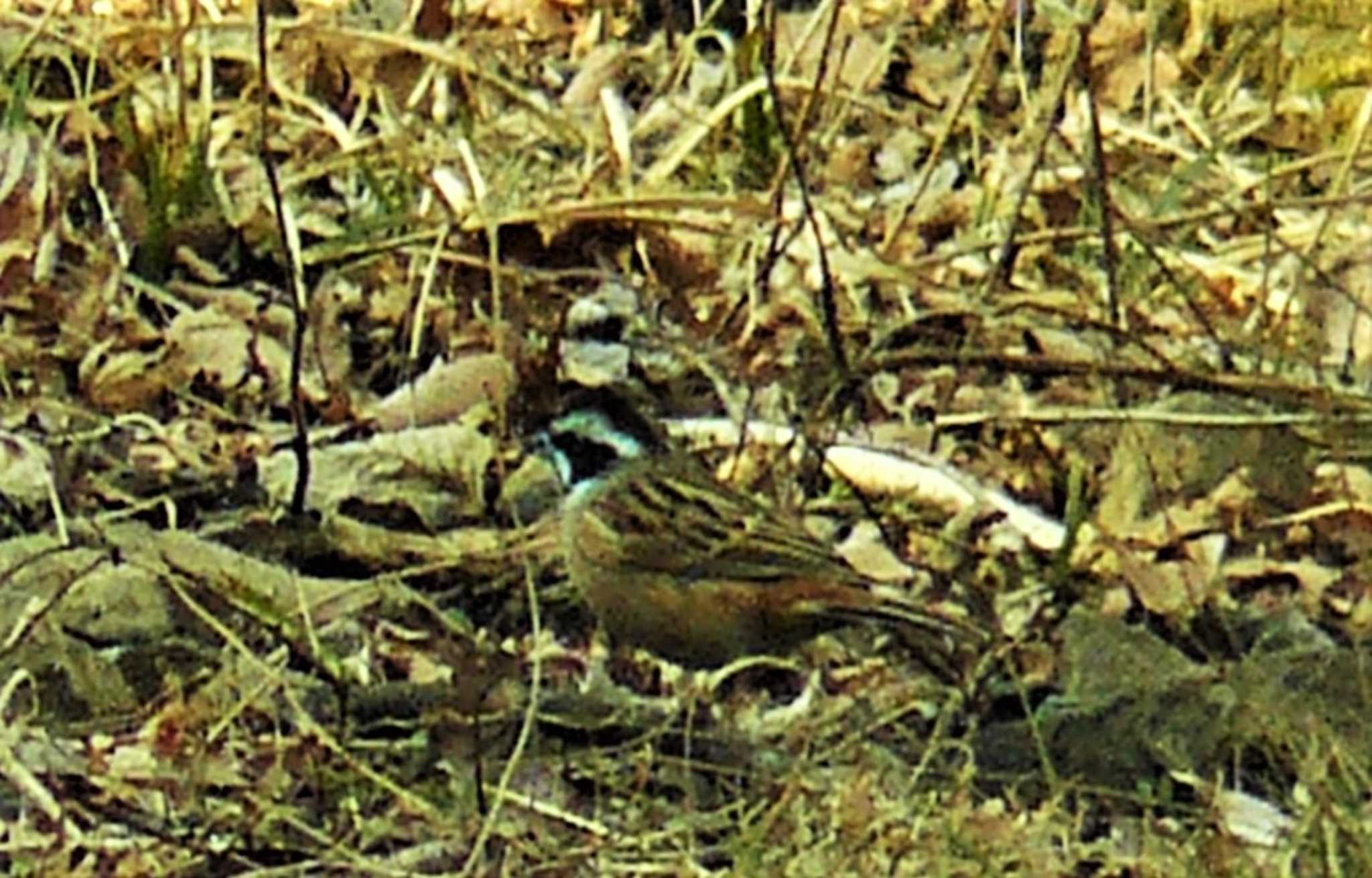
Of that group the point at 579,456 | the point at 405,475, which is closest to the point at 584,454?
the point at 579,456

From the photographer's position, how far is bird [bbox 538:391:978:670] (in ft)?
16.5

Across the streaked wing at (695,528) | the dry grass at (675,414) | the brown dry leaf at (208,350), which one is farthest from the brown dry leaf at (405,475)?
the streaked wing at (695,528)

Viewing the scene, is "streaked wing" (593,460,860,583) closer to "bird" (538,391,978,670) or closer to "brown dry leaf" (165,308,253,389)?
"bird" (538,391,978,670)

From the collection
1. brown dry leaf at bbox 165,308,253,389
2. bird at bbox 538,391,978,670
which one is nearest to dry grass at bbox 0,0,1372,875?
brown dry leaf at bbox 165,308,253,389

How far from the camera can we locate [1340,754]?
176 inches

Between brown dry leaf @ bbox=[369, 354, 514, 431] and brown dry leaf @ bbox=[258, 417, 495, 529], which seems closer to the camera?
brown dry leaf @ bbox=[258, 417, 495, 529]

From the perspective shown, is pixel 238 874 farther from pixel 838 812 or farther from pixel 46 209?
pixel 46 209

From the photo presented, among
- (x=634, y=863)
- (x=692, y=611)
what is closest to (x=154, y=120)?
(x=692, y=611)

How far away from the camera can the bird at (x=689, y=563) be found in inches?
197

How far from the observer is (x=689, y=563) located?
17.0 feet

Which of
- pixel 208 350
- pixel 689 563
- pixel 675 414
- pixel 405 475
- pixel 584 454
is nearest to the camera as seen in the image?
pixel 689 563

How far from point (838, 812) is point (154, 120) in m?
2.48

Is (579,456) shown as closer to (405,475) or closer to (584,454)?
(584,454)

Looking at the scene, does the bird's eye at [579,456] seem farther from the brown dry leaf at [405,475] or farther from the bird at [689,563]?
the brown dry leaf at [405,475]
